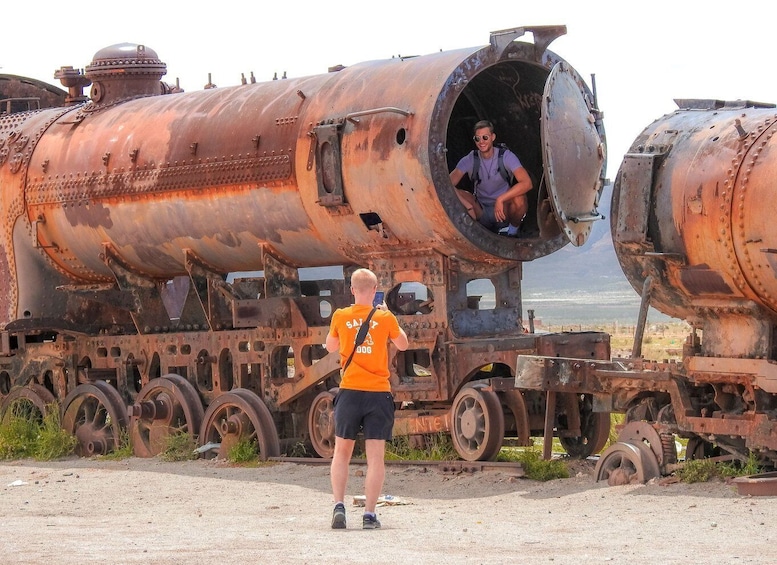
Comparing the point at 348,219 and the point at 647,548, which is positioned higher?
the point at 348,219

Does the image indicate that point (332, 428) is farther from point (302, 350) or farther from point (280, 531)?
point (280, 531)

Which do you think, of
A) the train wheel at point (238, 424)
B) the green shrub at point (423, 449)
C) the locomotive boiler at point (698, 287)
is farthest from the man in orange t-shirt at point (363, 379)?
the train wheel at point (238, 424)

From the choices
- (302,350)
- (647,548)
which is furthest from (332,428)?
(647,548)

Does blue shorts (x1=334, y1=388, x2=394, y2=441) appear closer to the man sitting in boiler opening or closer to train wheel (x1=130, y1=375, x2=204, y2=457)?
the man sitting in boiler opening

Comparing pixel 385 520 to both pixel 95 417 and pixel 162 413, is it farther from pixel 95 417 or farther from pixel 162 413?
pixel 95 417

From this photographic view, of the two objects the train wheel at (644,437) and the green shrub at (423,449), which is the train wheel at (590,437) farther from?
the train wheel at (644,437)

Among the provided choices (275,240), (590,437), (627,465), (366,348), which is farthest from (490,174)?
(366,348)

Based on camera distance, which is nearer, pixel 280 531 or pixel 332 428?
pixel 280 531

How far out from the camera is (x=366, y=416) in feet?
31.0

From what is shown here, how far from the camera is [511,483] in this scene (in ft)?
38.1

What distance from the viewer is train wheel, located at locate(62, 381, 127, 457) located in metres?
15.6

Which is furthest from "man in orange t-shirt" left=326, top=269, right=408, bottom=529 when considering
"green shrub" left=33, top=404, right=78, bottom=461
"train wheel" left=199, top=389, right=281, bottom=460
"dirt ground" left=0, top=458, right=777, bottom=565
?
"green shrub" left=33, top=404, right=78, bottom=461

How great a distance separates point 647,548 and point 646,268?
348 cm

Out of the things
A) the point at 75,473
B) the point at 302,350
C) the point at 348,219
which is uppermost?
the point at 348,219
